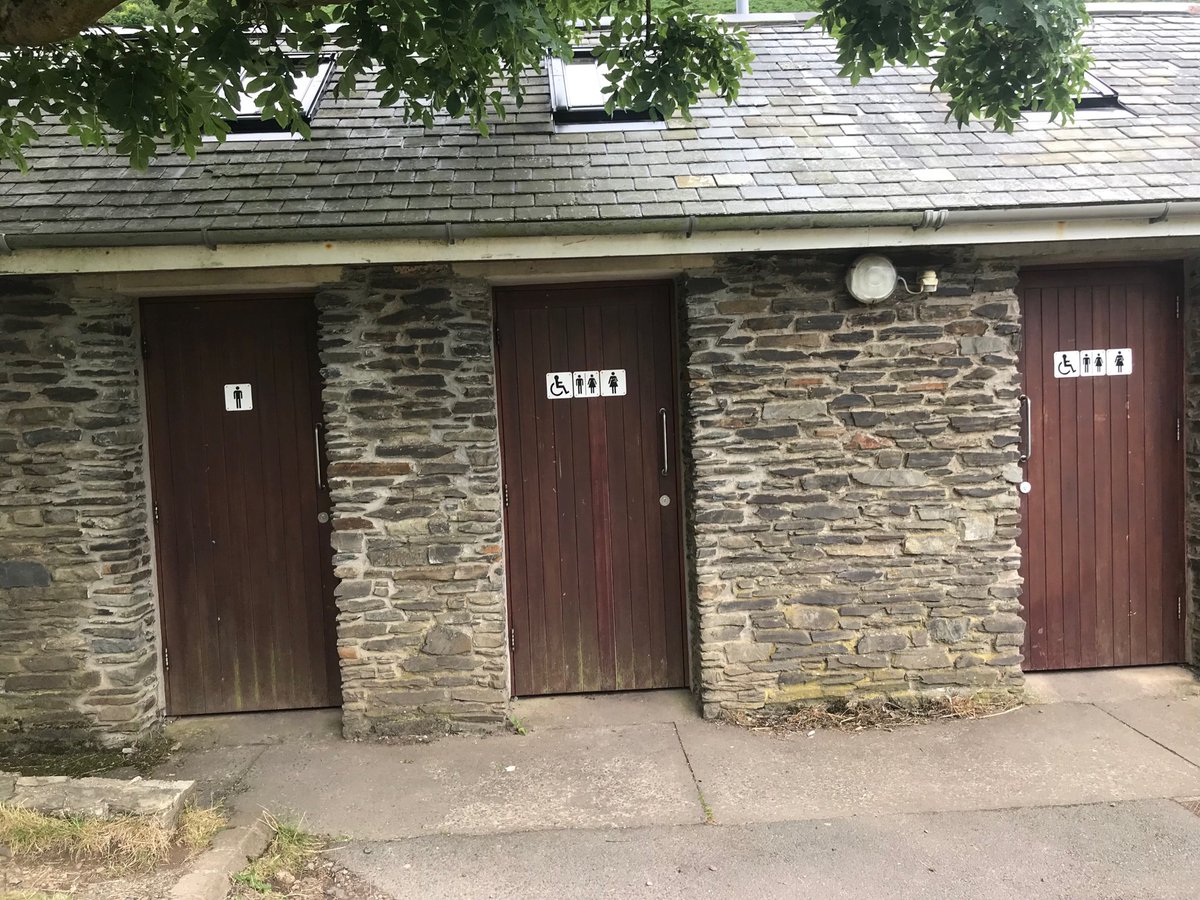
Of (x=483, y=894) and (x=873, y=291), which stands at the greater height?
(x=873, y=291)

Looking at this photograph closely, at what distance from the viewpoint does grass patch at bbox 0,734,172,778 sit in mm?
4473

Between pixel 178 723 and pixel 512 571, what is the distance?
2.24 meters

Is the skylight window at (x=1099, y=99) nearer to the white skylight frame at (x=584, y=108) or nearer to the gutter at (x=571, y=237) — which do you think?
→ the gutter at (x=571, y=237)

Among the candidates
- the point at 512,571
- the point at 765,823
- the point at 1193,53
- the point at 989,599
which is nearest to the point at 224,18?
the point at 512,571

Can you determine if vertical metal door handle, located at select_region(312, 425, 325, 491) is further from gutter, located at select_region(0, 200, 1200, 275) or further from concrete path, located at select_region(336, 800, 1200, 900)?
concrete path, located at select_region(336, 800, 1200, 900)

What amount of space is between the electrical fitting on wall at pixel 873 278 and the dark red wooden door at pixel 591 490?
1100mm

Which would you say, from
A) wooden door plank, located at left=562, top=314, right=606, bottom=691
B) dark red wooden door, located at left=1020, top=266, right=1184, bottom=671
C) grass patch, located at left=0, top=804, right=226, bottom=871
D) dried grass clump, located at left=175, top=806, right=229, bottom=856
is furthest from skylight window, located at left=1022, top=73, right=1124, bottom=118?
grass patch, located at left=0, top=804, right=226, bottom=871

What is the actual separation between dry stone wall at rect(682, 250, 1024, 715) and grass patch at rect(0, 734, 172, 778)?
317cm

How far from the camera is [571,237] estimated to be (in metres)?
4.29

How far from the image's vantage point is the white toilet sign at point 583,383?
16.5 feet

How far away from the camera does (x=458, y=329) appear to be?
15.3 ft

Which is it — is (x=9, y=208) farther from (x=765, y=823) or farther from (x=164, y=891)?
(x=765, y=823)

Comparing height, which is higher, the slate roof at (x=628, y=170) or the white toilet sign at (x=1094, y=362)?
the slate roof at (x=628, y=170)

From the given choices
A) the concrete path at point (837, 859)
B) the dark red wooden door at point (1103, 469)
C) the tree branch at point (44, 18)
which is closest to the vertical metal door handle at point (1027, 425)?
the dark red wooden door at point (1103, 469)
